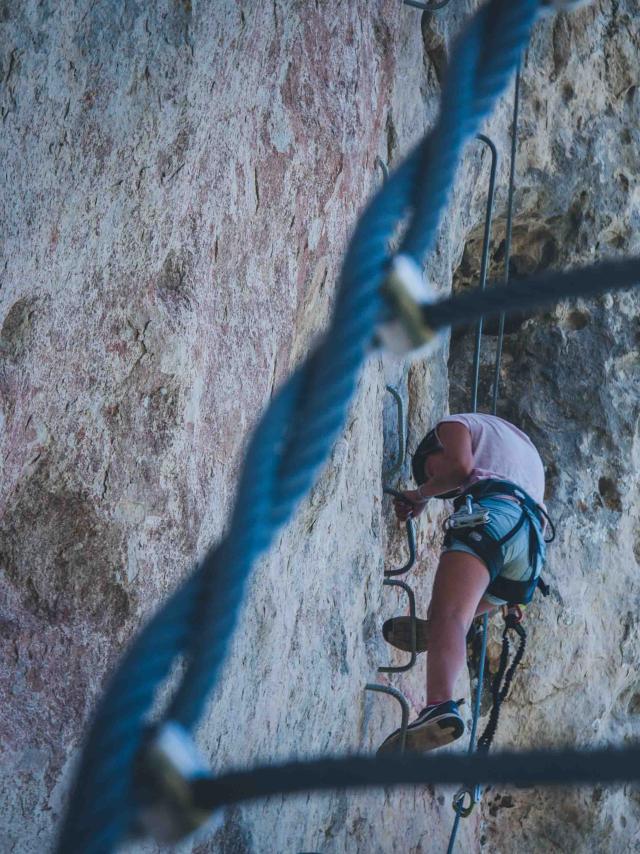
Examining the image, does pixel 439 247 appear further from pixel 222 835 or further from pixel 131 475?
pixel 222 835

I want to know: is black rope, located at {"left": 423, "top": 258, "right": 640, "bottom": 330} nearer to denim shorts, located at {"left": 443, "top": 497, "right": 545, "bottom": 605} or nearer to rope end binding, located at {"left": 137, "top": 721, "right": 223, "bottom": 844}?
rope end binding, located at {"left": 137, "top": 721, "right": 223, "bottom": 844}

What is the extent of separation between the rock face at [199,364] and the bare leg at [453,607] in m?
0.23

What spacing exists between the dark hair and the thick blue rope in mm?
1978

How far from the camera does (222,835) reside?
72.2 inches

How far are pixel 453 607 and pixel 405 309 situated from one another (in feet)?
5.83

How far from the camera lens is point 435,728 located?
2180mm

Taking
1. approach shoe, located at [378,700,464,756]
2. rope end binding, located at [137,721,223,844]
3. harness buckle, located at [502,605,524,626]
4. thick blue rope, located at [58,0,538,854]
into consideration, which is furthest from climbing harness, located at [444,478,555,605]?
rope end binding, located at [137,721,223,844]

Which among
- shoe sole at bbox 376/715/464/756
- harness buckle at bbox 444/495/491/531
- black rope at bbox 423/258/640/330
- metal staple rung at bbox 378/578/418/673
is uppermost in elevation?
harness buckle at bbox 444/495/491/531

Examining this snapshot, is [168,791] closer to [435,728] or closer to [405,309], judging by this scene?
[405,309]

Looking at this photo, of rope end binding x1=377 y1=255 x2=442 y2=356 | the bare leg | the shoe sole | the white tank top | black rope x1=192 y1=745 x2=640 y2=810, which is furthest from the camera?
the white tank top

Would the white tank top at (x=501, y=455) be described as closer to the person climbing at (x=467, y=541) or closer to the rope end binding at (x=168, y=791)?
the person climbing at (x=467, y=541)

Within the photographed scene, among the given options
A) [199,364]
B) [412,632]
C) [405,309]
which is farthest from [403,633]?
[405,309]

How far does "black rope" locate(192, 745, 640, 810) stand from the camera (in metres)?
0.50

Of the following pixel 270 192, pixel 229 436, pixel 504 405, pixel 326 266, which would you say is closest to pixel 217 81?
pixel 270 192
